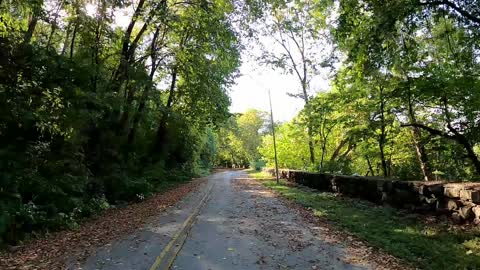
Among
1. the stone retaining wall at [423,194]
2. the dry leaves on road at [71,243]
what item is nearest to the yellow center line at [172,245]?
the dry leaves on road at [71,243]

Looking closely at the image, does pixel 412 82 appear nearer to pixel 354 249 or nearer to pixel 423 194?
pixel 423 194

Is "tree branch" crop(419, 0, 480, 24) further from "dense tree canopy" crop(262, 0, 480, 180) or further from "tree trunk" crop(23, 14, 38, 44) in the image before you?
"tree trunk" crop(23, 14, 38, 44)

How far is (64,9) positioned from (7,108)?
4.63 meters

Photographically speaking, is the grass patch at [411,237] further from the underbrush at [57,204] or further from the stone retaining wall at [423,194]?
the underbrush at [57,204]

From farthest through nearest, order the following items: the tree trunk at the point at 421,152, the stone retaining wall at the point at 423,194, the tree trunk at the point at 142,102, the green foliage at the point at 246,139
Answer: the green foliage at the point at 246,139, the tree trunk at the point at 142,102, the tree trunk at the point at 421,152, the stone retaining wall at the point at 423,194

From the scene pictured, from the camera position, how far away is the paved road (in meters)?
6.78

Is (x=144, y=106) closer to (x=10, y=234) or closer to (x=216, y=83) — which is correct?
(x=216, y=83)

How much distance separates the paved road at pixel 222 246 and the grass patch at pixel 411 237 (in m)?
0.99

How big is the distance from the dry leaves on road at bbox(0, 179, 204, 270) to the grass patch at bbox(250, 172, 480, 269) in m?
5.39

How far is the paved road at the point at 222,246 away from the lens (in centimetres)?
678

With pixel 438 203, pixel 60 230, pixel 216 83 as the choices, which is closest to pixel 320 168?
pixel 216 83

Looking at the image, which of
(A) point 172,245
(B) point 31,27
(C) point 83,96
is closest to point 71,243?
(A) point 172,245

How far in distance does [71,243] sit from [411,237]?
22.8 feet

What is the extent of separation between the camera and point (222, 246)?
812 cm
